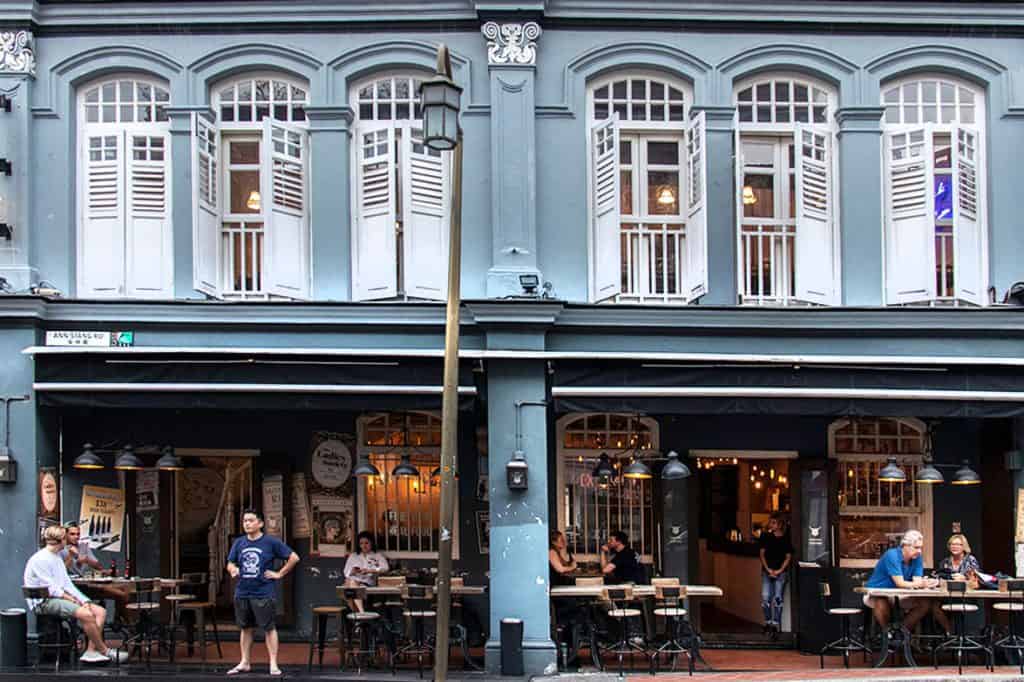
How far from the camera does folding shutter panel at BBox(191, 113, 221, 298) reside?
1439cm

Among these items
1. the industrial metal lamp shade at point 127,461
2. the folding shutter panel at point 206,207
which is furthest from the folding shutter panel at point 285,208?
the industrial metal lamp shade at point 127,461

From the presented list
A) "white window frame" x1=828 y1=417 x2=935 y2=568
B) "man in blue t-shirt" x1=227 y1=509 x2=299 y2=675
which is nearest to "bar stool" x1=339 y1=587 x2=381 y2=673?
"man in blue t-shirt" x1=227 y1=509 x2=299 y2=675

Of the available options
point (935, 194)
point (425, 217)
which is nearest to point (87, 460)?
point (425, 217)

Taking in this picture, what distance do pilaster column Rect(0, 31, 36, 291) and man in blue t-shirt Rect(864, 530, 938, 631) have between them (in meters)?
10.2

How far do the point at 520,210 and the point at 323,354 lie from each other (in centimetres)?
277

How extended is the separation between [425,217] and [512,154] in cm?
126

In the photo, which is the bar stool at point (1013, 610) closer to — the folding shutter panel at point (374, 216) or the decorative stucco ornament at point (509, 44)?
the folding shutter panel at point (374, 216)

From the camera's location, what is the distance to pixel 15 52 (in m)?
14.7

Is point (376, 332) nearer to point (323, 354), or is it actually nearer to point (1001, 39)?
point (323, 354)

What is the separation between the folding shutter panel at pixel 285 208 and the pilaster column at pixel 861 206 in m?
6.33

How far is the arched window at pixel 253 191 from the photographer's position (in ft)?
47.8

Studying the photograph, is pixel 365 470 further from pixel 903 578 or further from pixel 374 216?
pixel 903 578

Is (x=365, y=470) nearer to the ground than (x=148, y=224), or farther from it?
nearer to the ground

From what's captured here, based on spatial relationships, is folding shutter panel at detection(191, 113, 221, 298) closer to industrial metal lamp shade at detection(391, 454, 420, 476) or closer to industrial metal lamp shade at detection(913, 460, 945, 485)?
industrial metal lamp shade at detection(391, 454, 420, 476)
